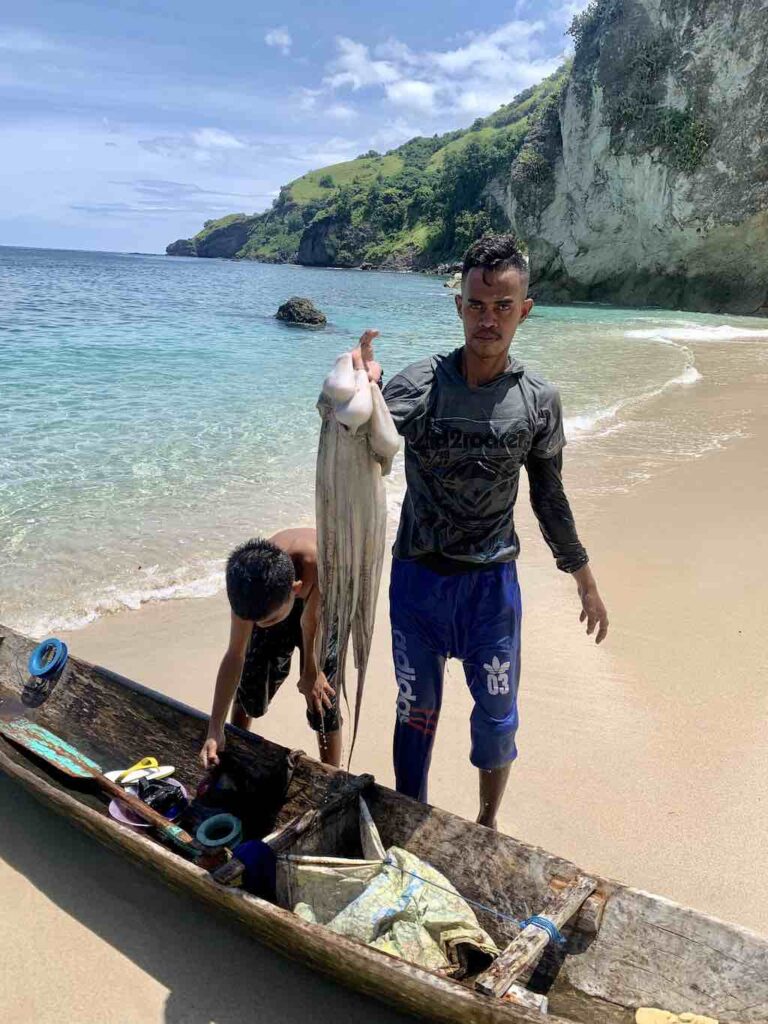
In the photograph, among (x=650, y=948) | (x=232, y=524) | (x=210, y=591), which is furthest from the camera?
(x=232, y=524)

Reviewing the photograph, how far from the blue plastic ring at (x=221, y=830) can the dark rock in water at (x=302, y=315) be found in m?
26.7

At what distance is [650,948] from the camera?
274 centimetres

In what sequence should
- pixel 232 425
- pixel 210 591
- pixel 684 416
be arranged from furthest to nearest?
pixel 684 416
pixel 232 425
pixel 210 591

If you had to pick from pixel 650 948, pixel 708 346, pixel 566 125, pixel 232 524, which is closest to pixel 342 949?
pixel 650 948

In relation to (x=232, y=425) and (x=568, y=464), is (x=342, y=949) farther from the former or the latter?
(x=232, y=425)

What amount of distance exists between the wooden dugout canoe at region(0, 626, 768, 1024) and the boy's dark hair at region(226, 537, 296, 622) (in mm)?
802

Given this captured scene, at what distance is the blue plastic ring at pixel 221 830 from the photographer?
132 inches

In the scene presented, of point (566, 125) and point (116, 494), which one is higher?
point (566, 125)

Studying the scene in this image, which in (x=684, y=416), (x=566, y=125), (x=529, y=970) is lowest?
(x=529, y=970)

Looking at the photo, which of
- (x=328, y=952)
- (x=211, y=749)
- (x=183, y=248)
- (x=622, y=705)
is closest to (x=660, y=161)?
(x=622, y=705)

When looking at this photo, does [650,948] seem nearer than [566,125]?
Yes

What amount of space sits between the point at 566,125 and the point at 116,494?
1643 inches

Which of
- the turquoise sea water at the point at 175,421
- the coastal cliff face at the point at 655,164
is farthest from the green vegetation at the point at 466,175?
the turquoise sea water at the point at 175,421

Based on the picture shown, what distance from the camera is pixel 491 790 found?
3.42 metres
